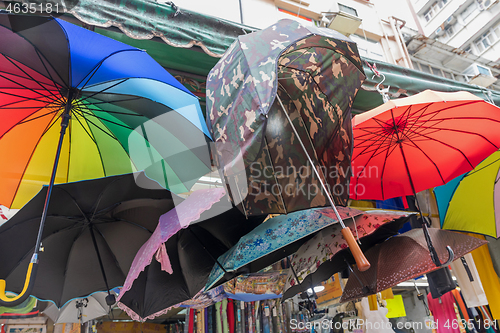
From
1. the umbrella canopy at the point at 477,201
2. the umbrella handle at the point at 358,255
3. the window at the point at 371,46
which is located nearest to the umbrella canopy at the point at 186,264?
the umbrella handle at the point at 358,255

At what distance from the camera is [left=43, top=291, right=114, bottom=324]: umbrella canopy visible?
138 inches

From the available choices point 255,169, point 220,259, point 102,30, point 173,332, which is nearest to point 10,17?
point 102,30

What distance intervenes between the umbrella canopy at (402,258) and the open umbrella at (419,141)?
158 millimetres

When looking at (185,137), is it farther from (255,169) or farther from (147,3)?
(147,3)

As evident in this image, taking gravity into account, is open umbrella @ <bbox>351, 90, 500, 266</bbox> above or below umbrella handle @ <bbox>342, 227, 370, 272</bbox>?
above

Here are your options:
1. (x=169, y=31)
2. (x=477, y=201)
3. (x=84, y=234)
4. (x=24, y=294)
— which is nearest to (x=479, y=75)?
(x=477, y=201)

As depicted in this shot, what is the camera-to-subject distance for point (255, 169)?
1660 millimetres

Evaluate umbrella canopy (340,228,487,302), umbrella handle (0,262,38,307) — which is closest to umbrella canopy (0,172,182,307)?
umbrella handle (0,262,38,307)

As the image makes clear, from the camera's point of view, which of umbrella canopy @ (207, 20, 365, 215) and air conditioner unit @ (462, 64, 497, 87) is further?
air conditioner unit @ (462, 64, 497, 87)

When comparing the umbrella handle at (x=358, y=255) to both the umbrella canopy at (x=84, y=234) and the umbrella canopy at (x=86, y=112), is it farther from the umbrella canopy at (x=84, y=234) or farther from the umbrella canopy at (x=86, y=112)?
the umbrella canopy at (x=84, y=234)

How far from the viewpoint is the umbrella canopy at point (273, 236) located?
1.82 m

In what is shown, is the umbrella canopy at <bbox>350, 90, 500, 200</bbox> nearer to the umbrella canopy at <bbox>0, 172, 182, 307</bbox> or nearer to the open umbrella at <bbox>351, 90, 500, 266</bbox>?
the open umbrella at <bbox>351, 90, 500, 266</bbox>

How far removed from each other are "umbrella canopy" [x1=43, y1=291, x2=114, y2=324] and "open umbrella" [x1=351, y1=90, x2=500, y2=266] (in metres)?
3.08

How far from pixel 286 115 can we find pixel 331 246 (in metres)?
0.92
